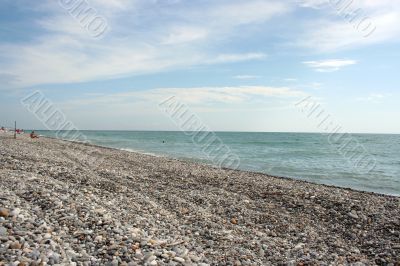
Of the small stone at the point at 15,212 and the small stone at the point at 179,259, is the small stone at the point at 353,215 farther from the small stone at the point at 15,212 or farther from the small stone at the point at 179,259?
the small stone at the point at 15,212

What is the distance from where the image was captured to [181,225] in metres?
9.22

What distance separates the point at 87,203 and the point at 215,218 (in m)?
3.53

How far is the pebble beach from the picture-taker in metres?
6.42

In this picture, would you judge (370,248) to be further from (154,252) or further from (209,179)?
(209,179)

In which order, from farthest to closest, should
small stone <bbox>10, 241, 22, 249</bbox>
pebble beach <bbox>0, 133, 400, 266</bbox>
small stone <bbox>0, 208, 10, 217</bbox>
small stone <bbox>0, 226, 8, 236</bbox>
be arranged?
small stone <bbox>0, 208, 10, 217</bbox> → pebble beach <bbox>0, 133, 400, 266</bbox> → small stone <bbox>0, 226, 8, 236</bbox> → small stone <bbox>10, 241, 22, 249</bbox>

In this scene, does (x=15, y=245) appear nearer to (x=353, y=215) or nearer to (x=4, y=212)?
(x=4, y=212)

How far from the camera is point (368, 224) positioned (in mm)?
10797

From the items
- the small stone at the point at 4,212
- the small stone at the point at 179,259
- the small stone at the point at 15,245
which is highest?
the small stone at the point at 179,259

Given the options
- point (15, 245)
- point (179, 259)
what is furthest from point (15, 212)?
Result: point (179, 259)

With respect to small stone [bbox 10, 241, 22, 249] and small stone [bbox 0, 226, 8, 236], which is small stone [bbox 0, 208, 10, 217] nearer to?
small stone [bbox 0, 226, 8, 236]

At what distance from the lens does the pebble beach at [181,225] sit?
21.1 ft

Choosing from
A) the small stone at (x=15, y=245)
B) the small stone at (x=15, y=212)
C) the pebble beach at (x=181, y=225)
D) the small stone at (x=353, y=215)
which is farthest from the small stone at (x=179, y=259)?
the small stone at (x=353, y=215)

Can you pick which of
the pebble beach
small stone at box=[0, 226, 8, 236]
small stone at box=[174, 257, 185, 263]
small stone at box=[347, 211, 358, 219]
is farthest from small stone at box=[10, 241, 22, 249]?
small stone at box=[347, 211, 358, 219]

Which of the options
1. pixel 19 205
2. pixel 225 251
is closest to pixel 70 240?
pixel 19 205
